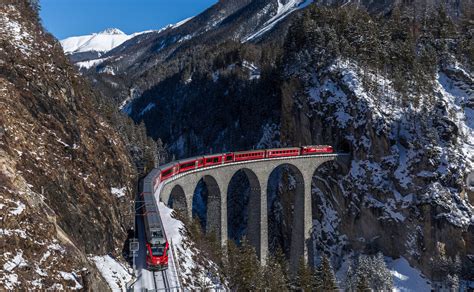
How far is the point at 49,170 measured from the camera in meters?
23.3

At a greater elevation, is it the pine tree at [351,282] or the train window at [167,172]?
the train window at [167,172]

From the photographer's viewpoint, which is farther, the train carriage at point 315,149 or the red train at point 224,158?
the train carriage at point 315,149

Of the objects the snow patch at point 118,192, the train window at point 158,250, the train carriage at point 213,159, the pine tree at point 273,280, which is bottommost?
the pine tree at point 273,280

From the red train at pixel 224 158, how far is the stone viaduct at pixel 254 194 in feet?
1.97

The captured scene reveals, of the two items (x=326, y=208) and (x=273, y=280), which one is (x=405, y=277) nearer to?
(x=326, y=208)

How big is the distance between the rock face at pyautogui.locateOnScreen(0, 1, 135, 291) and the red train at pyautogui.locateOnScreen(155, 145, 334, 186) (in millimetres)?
5332

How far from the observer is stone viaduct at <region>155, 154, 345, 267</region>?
151ft

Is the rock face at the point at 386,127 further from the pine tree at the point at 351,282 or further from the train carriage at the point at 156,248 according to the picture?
the train carriage at the point at 156,248

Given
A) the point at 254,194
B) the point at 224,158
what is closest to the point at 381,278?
the point at 254,194

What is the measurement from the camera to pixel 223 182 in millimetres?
50000

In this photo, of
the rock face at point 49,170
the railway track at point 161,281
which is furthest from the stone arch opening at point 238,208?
the railway track at point 161,281

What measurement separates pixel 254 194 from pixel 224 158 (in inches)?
325

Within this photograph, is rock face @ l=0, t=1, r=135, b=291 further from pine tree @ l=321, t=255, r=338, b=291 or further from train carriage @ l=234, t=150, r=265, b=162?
pine tree @ l=321, t=255, r=338, b=291

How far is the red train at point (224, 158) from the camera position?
145 feet
